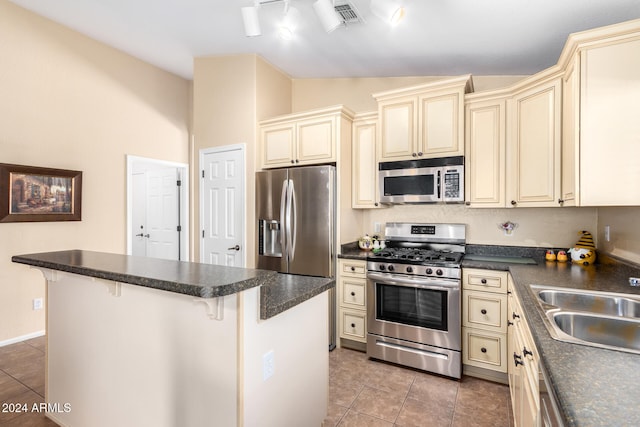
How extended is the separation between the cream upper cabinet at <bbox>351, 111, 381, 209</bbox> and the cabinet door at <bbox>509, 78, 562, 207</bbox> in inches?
49.1

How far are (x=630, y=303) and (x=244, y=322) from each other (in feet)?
6.06

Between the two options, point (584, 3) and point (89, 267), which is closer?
point (89, 267)

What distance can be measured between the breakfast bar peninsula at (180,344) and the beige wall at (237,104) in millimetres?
1760

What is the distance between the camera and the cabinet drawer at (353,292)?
10.1ft

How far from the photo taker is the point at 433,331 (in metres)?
2.67

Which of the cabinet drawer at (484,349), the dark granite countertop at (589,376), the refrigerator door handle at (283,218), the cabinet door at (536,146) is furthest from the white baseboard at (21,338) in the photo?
the cabinet door at (536,146)

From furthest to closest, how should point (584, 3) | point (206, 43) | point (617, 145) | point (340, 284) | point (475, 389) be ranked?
point (206, 43) < point (340, 284) < point (475, 389) < point (584, 3) < point (617, 145)

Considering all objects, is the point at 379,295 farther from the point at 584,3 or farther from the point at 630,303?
the point at 584,3

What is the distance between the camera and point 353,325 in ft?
10.4

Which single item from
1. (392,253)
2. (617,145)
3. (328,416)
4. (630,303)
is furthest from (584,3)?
(328,416)

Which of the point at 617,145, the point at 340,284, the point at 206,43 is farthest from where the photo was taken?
the point at 206,43

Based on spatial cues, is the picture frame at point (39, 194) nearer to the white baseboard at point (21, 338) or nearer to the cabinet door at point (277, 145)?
the white baseboard at point (21, 338)

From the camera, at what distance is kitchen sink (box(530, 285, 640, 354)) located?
1.28 metres

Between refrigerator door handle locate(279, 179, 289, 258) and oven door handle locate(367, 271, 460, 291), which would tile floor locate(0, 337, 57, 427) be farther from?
oven door handle locate(367, 271, 460, 291)
